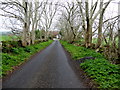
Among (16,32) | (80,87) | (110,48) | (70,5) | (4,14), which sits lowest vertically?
(80,87)

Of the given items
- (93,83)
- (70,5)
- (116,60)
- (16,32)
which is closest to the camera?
(93,83)

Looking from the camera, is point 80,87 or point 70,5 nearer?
point 80,87

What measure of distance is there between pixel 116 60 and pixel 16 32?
1811 centimetres

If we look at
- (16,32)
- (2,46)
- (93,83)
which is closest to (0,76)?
(93,83)

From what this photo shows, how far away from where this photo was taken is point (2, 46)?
12.1 meters

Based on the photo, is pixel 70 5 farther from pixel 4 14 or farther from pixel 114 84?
pixel 114 84

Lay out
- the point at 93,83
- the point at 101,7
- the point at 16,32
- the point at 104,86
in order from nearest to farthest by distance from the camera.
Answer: the point at 104,86 → the point at 93,83 → the point at 101,7 → the point at 16,32

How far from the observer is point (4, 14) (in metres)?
15.2

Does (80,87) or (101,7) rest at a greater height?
(101,7)

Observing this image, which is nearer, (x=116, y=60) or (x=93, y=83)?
(x=93, y=83)

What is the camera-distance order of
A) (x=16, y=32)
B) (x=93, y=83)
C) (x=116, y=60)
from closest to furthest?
(x=93, y=83)
(x=116, y=60)
(x=16, y=32)

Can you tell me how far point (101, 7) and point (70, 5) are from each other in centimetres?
1515

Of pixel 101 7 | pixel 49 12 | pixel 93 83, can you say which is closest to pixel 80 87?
pixel 93 83

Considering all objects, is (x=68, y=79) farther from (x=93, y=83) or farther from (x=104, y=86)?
(x=104, y=86)
